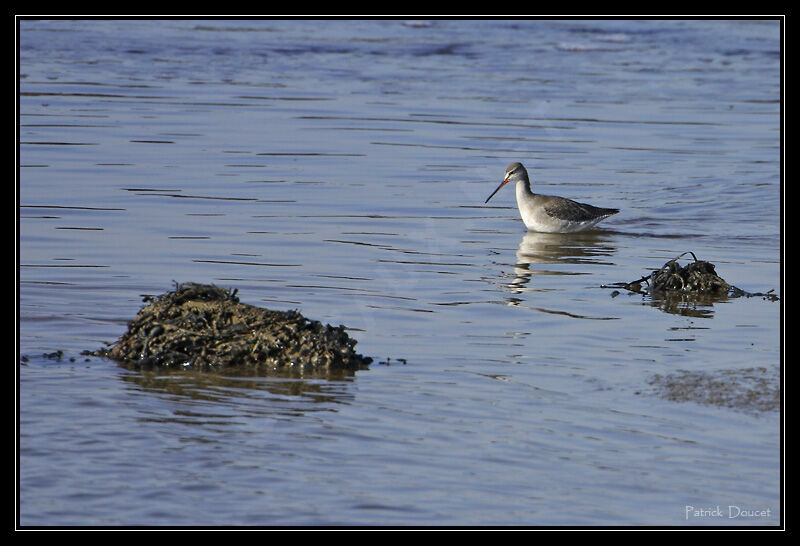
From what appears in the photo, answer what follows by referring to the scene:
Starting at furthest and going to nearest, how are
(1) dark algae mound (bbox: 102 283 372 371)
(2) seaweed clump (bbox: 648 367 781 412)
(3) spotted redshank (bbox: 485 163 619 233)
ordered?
(3) spotted redshank (bbox: 485 163 619 233), (1) dark algae mound (bbox: 102 283 372 371), (2) seaweed clump (bbox: 648 367 781 412)

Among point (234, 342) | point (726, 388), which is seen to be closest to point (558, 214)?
point (726, 388)

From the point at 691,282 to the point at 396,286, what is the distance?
2.27 metres

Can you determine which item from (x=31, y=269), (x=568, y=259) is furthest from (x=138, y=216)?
(x=568, y=259)

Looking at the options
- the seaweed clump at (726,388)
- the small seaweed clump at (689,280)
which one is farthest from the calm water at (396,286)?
the small seaweed clump at (689,280)

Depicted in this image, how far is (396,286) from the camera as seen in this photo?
9141 mm

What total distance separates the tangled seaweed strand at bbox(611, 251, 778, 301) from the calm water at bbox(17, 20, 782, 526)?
195 millimetres

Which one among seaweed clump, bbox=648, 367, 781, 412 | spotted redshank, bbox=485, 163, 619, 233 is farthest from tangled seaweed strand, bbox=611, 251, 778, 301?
spotted redshank, bbox=485, 163, 619, 233

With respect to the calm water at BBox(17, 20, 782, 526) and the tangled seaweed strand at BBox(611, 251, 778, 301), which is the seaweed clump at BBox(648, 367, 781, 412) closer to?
the calm water at BBox(17, 20, 782, 526)

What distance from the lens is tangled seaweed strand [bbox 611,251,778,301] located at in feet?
29.8
